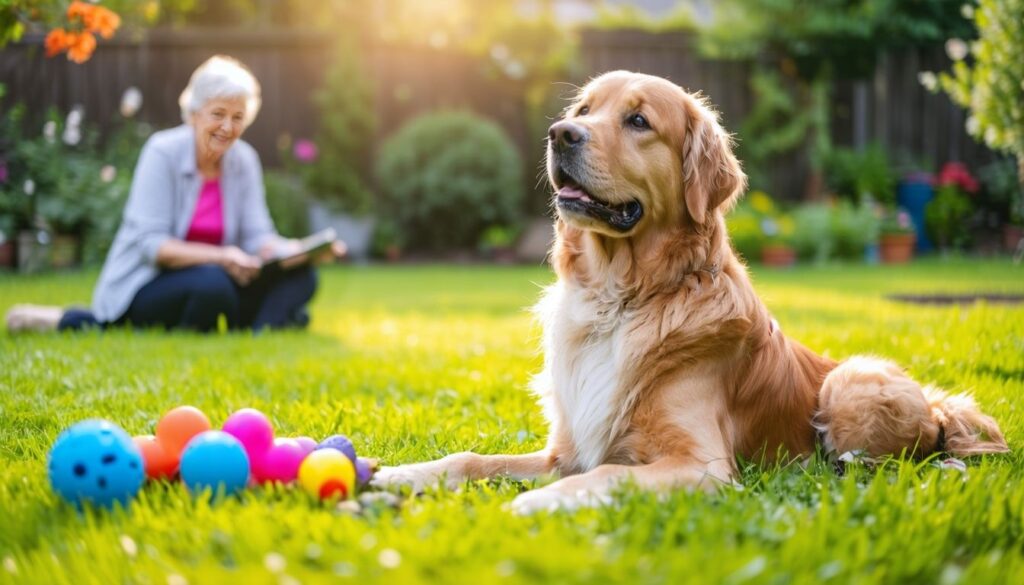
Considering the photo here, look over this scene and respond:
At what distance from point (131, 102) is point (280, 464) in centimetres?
1122

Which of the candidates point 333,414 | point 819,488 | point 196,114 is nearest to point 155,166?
point 196,114

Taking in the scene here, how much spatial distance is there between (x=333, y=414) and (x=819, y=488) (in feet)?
6.71

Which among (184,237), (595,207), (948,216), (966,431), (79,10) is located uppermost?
(79,10)

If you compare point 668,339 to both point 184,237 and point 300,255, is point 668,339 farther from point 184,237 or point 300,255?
point 184,237

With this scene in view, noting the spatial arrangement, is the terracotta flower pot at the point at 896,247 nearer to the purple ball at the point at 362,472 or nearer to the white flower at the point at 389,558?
the purple ball at the point at 362,472

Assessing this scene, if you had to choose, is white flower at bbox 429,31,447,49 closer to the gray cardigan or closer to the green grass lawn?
the gray cardigan

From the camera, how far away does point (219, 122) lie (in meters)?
5.99

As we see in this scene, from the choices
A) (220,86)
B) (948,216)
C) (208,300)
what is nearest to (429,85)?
(948,216)

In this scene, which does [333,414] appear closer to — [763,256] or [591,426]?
[591,426]

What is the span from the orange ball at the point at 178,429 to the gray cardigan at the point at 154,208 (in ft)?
12.2

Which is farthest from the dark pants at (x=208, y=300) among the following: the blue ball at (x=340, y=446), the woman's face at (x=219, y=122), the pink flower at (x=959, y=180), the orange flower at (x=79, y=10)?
the pink flower at (x=959, y=180)

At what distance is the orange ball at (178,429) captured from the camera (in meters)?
2.82

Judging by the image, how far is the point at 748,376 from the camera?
3244 millimetres

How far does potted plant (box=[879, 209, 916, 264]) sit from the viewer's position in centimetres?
1366
